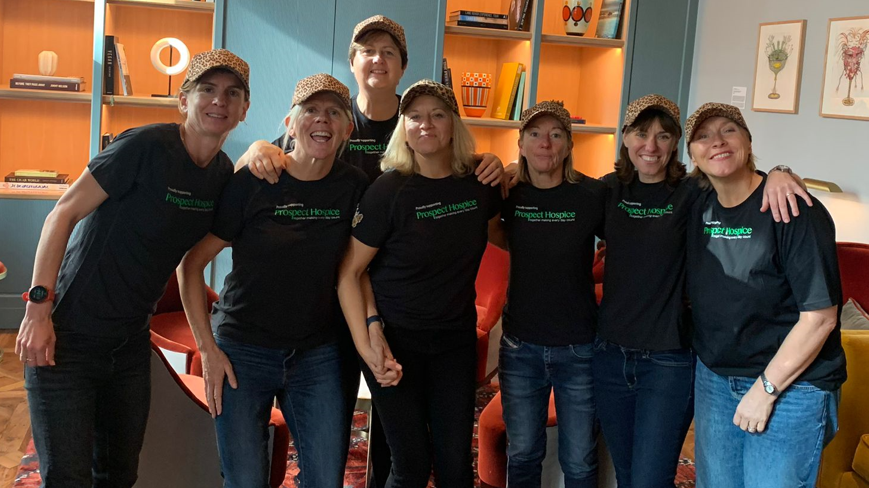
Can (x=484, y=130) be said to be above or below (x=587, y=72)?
below

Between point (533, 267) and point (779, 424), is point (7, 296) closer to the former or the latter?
point (533, 267)

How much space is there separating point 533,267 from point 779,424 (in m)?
0.79

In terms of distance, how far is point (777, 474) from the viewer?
80.8 inches

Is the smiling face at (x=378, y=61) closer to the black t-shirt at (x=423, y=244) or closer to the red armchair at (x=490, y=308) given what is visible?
the black t-shirt at (x=423, y=244)

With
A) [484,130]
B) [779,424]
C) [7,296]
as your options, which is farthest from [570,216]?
[7,296]

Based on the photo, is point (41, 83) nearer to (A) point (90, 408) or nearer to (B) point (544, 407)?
(A) point (90, 408)

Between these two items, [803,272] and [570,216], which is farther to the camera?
A: [570,216]

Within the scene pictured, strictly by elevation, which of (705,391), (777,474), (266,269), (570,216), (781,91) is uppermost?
(781,91)

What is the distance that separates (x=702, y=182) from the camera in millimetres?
2311

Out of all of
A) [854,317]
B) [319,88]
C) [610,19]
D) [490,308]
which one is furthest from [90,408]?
[610,19]

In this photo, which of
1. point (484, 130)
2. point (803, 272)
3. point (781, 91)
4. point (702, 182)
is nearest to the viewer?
point (803, 272)

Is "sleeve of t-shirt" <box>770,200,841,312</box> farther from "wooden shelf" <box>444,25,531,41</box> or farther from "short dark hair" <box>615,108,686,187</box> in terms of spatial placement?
"wooden shelf" <box>444,25,531,41</box>

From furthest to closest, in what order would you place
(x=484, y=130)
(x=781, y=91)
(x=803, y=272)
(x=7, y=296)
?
(x=484, y=130) < (x=7, y=296) < (x=781, y=91) < (x=803, y=272)

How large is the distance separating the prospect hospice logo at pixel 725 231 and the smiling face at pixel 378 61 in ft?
3.92
